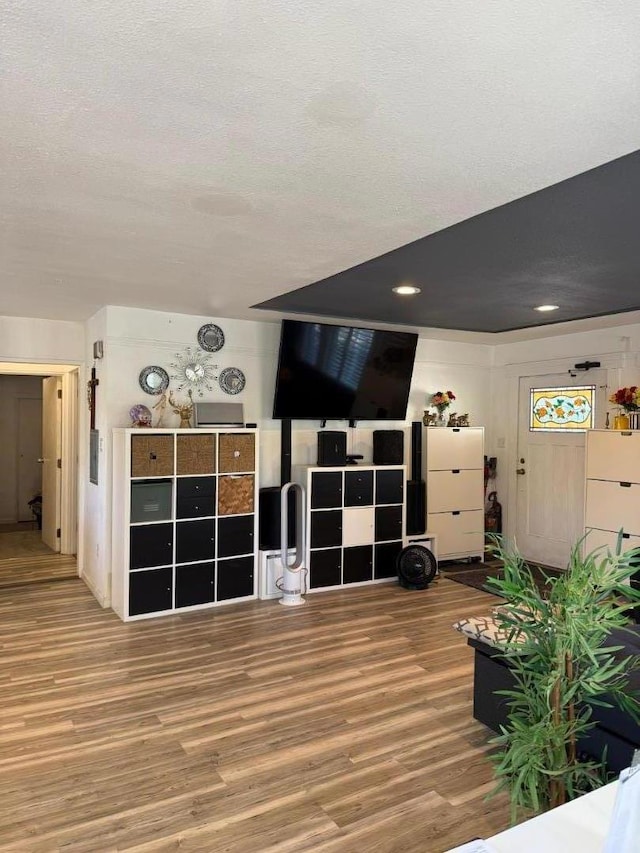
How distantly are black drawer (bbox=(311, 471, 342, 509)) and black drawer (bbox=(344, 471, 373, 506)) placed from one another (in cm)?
8

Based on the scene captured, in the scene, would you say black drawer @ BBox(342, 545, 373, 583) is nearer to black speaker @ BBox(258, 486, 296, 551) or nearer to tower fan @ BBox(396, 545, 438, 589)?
tower fan @ BBox(396, 545, 438, 589)

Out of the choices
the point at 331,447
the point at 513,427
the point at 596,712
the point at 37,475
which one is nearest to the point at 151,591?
the point at 331,447

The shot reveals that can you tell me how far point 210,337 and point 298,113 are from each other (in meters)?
3.59

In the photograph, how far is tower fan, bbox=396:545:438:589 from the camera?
17.9ft

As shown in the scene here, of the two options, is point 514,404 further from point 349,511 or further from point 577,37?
point 577,37

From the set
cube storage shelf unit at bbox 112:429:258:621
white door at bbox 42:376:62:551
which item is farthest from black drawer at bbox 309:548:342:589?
white door at bbox 42:376:62:551

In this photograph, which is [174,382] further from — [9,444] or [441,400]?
[9,444]

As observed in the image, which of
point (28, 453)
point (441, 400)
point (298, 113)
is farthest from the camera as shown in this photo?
point (28, 453)

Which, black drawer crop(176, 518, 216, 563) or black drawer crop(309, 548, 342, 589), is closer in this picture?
black drawer crop(176, 518, 216, 563)

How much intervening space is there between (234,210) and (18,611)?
12.8ft

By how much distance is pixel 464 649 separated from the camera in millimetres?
4035

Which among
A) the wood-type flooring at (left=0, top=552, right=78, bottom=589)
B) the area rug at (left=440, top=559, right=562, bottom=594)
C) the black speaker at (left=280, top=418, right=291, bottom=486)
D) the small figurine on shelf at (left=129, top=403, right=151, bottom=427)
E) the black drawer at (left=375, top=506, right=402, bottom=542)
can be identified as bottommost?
the area rug at (left=440, top=559, right=562, bottom=594)

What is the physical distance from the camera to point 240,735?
115 inches

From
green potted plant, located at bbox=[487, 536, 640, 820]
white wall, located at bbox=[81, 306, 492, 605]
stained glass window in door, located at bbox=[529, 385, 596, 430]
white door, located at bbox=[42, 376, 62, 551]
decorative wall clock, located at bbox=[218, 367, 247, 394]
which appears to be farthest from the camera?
white door, located at bbox=[42, 376, 62, 551]
